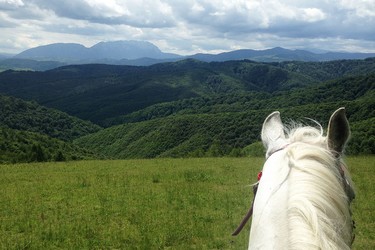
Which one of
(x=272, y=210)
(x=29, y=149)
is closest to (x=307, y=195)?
(x=272, y=210)

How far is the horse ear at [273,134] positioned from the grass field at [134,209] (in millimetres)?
5606

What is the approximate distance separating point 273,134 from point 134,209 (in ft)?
29.3

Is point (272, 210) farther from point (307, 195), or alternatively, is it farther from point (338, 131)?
point (338, 131)

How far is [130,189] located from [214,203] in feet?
11.7

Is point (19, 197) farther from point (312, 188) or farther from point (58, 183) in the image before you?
point (312, 188)

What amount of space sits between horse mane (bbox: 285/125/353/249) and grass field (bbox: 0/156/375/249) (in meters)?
6.09

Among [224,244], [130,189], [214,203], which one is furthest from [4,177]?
[224,244]

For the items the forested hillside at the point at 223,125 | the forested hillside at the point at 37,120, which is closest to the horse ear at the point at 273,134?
the forested hillside at the point at 223,125

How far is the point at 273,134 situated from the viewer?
6.31ft

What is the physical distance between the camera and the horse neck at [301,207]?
1091mm

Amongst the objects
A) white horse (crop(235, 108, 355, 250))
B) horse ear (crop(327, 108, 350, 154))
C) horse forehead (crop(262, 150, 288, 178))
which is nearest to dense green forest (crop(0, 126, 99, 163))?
horse forehead (crop(262, 150, 288, 178))

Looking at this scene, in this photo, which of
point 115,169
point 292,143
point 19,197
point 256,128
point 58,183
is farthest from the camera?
point 256,128

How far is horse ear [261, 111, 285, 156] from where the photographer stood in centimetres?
181

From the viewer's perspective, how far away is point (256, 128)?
88.9 metres
